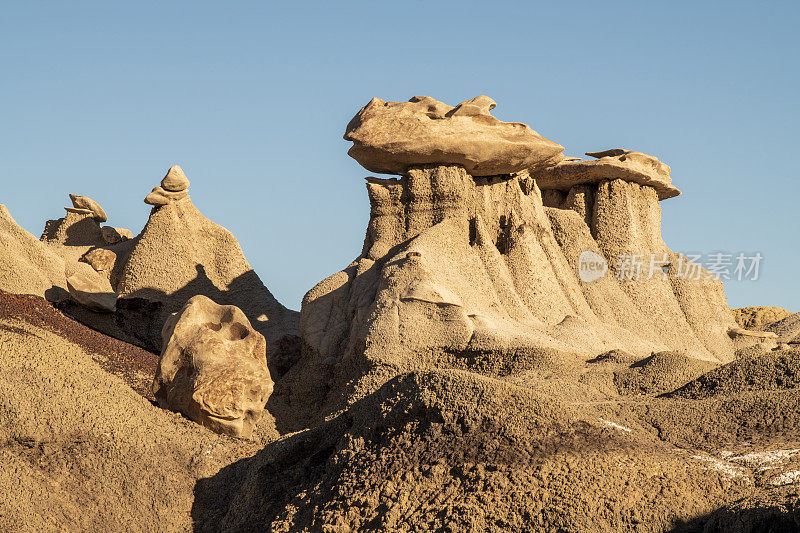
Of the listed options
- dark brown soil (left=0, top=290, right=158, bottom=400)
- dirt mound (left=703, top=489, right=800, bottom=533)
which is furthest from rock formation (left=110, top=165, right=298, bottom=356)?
dirt mound (left=703, top=489, right=800, bottom=533)

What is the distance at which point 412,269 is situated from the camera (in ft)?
39.3

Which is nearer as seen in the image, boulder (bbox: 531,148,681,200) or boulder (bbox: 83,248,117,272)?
boulder (bbox: 531,148,681,200)

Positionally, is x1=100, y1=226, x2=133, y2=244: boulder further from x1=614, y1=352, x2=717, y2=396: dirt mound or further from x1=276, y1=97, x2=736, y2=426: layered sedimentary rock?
x1=614, y1=352, x2=717, y2=396: dirt mound

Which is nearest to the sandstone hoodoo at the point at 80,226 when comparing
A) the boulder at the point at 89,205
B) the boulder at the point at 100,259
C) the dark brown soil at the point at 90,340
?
the boulder at the point at 89,205

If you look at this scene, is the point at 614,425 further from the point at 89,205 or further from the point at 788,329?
the point at 89,205

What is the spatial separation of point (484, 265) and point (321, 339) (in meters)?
2.55

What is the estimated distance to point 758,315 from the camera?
2328 cm

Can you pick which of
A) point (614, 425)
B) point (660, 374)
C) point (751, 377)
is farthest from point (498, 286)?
point (614, 425)

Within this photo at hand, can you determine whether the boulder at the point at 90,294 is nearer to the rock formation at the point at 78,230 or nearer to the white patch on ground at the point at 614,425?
the rock formation at the point at 78,230

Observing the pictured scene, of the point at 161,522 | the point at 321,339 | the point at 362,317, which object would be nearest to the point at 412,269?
the point at 362,317

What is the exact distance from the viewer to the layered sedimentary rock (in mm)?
11336

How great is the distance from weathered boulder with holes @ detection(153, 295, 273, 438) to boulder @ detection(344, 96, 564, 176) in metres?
4.05

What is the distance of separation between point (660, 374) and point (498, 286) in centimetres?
321

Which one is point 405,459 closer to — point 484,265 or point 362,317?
point 362,317
